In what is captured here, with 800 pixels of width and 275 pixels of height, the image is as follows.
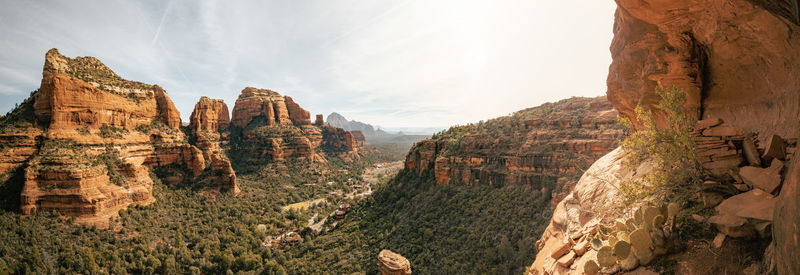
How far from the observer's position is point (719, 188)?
585 cm

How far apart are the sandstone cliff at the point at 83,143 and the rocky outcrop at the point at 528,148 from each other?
40573 mm

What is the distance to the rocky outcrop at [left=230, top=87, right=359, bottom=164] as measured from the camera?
7095 cm

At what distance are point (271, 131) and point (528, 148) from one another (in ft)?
235

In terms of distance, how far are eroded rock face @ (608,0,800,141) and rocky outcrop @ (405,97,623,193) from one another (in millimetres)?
20691

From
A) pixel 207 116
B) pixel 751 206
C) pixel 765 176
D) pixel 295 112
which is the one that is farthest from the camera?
pixel 295 112

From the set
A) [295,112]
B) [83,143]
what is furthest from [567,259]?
[295,112]

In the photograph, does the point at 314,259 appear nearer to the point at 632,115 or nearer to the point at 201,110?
the point at 632,115

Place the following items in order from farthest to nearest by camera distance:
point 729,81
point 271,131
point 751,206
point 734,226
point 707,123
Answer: point 271,131 → point 729,81 → point 707,123 → point 751,206 → point 734,226

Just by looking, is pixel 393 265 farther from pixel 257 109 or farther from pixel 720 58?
pixel 257 109

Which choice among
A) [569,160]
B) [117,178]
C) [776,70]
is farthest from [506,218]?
[117,178]

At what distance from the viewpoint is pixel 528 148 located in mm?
32469

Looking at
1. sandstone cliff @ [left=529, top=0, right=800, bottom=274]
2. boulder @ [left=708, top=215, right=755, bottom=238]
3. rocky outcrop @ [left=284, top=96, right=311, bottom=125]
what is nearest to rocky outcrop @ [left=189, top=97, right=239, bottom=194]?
rocky outcrop @ [left=284, top=96, right=311, bottom=125]

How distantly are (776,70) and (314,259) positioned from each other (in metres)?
36.0

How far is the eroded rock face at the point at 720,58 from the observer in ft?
18.3
